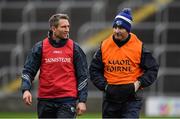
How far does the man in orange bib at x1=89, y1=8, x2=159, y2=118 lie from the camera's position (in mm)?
10250

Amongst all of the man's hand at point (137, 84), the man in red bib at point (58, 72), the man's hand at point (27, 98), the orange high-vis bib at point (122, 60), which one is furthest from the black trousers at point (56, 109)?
the man's hand at point (137, 84)

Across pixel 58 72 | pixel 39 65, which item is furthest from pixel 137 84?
pixel 39 65

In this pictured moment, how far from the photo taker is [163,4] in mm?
22531

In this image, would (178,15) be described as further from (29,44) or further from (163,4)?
(29,44)

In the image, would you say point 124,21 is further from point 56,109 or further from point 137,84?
point 56,109

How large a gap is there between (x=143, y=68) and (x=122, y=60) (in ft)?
1.00

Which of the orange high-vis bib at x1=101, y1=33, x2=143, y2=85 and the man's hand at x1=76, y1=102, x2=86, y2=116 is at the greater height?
the orange high-vis bib at x1=101, y1=33, x2=143, y2=85

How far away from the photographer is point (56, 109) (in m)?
10.2

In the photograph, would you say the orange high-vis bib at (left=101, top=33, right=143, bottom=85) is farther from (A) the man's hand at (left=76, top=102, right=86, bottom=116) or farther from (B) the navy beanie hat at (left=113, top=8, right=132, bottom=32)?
(A) the man's hand at (left=76, top=102, right=86, bottom=116)

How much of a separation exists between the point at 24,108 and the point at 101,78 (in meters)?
10.5

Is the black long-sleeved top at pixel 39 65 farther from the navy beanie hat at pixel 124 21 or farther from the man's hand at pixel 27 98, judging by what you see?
the navy beanie hat at pixel 124 21

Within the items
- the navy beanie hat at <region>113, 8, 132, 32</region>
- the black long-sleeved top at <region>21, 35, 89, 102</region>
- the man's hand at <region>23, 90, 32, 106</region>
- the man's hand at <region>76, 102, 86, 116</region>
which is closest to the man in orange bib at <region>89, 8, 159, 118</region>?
the navy beanie hat at <region>113, 8, 132, 32</region>

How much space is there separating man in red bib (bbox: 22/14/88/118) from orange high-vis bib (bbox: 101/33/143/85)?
0.99 feet

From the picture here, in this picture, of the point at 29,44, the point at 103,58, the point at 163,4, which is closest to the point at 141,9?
the point at 163,4
